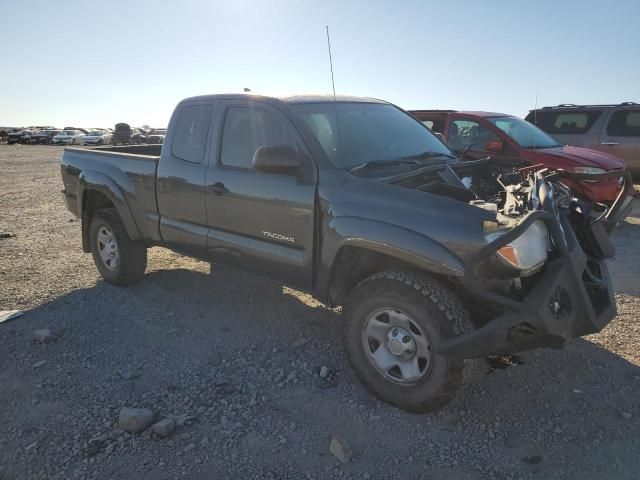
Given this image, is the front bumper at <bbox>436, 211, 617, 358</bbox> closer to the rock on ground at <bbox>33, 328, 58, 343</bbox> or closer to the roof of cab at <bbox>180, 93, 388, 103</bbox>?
the roof of cab at <bbox>180, 93, 388, 103</bbox>

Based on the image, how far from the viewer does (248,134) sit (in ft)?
13.0

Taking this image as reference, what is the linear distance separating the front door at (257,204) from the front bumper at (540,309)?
124 centimetres

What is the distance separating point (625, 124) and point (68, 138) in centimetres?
4066

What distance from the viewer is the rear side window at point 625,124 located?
10.2 m

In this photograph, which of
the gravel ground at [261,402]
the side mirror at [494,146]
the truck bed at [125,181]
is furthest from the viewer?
the side mirror at [494,146]

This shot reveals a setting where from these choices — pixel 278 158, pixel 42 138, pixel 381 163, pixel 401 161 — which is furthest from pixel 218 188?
pixel 42 138

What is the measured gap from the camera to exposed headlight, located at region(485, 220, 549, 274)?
8.54ft

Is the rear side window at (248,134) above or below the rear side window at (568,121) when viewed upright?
below

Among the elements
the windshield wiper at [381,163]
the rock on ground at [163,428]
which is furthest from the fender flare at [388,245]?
the rock on ground at [163,428]

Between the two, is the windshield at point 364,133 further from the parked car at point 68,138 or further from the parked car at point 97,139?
the parked car at point 68,138

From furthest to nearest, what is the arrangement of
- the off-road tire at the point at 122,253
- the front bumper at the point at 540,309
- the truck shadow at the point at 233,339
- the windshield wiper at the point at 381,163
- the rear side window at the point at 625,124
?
the rear side window at the point at 625,124
the off-road tire at the point at 122,253
the windshield wiper at the point at 381,163
the truck shadow at the point at 233,339
the front bumper at the point at 540,309

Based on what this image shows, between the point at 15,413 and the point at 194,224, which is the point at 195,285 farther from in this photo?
the point at 15,413

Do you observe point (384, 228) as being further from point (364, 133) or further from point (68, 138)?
point (68, 138)

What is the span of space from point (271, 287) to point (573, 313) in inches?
122
